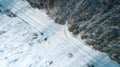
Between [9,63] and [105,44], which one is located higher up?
[9,63]

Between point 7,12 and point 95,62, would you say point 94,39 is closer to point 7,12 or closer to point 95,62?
point 95,62

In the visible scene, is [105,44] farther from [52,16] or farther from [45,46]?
[52,16]

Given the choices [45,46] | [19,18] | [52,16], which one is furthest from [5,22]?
[45,46]

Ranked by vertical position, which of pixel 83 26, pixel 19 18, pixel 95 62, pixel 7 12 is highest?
pixel 7 12

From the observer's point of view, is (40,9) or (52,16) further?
(40,9)

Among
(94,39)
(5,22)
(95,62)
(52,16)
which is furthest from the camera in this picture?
(5,22)

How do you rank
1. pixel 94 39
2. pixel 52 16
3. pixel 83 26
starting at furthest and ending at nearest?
1. pixel 52 16
2. pixel 83 26
3. pixel 94 39

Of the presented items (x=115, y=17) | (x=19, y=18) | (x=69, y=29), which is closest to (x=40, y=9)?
(x=19, y=18)
